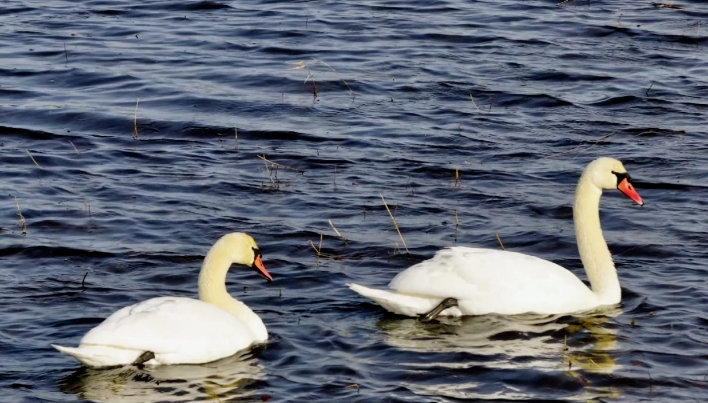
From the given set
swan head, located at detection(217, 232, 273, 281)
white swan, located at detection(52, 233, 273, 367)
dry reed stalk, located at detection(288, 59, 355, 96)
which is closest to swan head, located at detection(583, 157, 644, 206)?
swan head, located at detection(217, 232, 273, 281)

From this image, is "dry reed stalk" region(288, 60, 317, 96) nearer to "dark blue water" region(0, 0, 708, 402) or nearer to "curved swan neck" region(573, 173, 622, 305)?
"dark blue water" region(0, 0, 708, 402)

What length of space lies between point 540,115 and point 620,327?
5.75 meters

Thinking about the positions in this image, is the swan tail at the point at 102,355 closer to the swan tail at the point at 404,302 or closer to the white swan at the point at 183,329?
the white swan at the point at 183,329

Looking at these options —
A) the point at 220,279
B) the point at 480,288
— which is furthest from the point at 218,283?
the point at 480,288

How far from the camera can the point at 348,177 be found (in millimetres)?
11867

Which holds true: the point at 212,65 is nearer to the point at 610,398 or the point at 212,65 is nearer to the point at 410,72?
the point at 410,72

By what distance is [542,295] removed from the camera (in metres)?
8.48

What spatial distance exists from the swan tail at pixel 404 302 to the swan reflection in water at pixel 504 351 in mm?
81

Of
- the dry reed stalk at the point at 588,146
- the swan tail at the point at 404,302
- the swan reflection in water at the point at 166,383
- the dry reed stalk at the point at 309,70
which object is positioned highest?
the dry reed stalk at the point at 309,70

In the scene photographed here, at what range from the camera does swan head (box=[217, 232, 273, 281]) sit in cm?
815

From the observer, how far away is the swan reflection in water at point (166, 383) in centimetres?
712

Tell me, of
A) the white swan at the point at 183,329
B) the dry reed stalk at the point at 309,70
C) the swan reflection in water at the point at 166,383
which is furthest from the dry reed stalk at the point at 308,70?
the swan reflection in water at the point at 166,383

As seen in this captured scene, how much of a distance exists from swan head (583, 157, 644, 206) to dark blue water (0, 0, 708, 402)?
71 centimetres

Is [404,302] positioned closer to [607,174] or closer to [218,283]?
[218,283]
